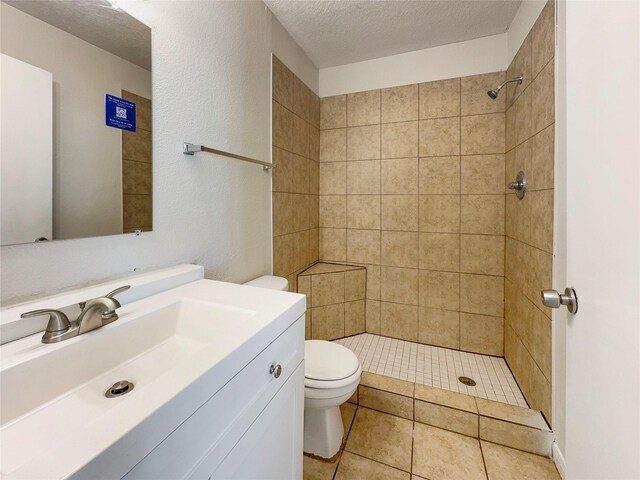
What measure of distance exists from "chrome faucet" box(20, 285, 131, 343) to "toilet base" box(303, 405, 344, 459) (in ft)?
3.36

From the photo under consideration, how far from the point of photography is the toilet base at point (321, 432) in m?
1.36

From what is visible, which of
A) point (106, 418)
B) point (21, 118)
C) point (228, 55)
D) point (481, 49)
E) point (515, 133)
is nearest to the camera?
point (106, 418)

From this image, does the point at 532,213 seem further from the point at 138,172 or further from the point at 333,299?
the point at 138,172

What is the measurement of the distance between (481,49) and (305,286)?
211 cm

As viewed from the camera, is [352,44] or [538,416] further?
[352,44]

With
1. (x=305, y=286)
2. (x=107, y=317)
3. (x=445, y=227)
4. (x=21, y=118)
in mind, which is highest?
(x=21, y=118)

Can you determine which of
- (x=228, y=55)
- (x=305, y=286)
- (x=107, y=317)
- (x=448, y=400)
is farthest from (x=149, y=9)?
(x=448, y=400)

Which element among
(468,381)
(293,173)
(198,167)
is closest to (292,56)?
(293,173)

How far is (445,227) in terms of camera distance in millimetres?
2170

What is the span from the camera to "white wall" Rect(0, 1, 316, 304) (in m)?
0.83

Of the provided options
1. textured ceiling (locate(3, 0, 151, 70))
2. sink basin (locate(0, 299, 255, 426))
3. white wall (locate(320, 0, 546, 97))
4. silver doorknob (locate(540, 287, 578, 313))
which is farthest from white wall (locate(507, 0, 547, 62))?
sink basin (locate(0, 299, 255, 426))

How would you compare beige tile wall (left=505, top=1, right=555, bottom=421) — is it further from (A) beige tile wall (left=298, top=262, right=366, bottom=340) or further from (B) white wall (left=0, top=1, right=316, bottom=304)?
(B) white wall (left=0, top=1, right=316, bottom=304)

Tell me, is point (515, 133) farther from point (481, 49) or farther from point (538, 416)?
point (538, 416)

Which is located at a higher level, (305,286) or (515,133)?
(515,133)
